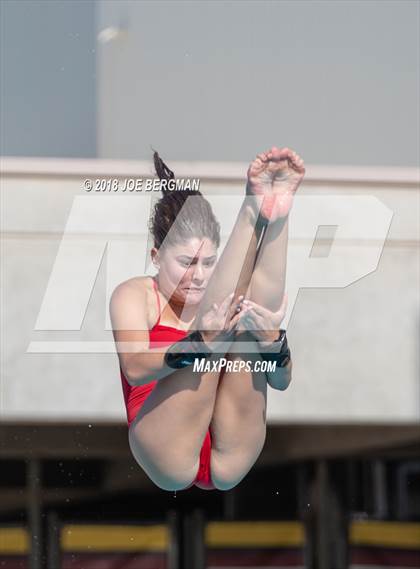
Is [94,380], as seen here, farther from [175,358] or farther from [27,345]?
[175,358]

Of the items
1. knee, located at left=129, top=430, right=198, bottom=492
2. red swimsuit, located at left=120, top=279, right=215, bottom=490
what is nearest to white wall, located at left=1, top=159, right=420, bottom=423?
red swimsuit, located at left=120, top=279, right=215, bottom=490

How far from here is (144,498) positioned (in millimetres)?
3576

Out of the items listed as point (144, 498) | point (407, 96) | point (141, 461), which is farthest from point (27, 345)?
point (407, 96)

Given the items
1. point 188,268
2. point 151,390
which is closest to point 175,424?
point 151,390

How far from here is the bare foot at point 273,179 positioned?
2080 mm

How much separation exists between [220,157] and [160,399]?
0.75 m

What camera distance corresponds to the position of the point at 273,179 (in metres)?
2.09

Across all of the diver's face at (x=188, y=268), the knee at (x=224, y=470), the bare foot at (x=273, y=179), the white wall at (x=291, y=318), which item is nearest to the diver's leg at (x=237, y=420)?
the knee at (x=224, y=470)
